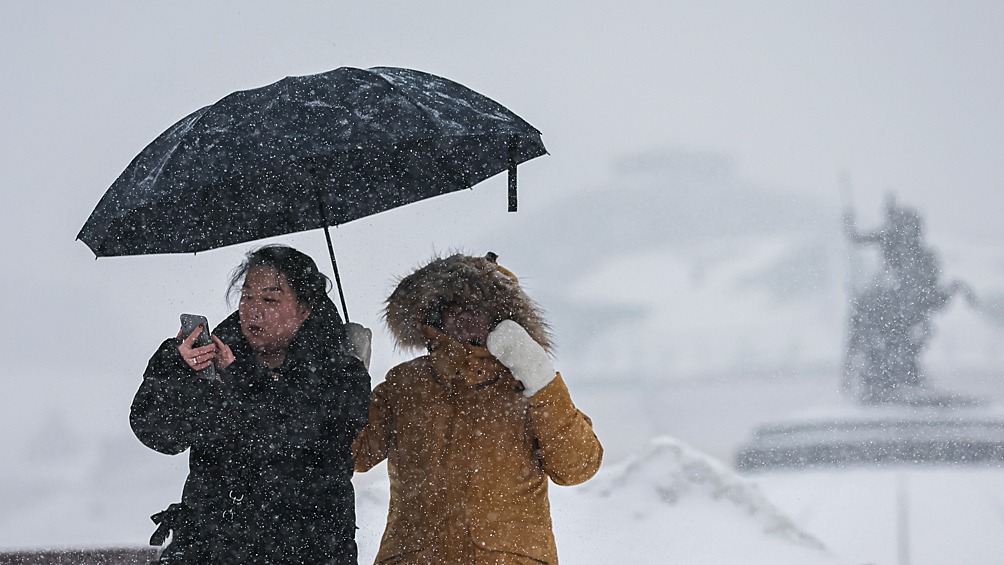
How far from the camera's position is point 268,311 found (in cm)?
246

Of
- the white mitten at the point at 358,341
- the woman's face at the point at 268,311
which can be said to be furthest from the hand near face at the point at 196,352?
the white mitten at the point at 358,341

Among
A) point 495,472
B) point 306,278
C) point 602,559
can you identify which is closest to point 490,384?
point 495,472

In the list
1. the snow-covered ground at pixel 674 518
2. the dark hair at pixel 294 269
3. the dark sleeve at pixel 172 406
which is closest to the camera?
the dark sleeve at pixel 172 406

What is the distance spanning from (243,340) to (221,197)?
1.28 ft

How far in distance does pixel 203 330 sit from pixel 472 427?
70 cm

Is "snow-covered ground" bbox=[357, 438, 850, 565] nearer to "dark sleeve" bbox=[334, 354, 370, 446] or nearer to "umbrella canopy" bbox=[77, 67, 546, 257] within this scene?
"umbrella canopy" bbox=[77, 67, 546, 257]

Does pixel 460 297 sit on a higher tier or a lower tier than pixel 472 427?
higher

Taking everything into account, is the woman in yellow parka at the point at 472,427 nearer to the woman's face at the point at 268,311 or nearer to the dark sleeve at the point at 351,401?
the dark sleeve at the point at 351,401

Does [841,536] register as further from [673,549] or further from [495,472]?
[495,472]

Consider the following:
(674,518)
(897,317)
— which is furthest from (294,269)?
(897,317)

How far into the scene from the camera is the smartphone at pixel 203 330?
2309mm

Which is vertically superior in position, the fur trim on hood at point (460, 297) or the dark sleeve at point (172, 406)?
the fur trim on hood at point (460, 297)

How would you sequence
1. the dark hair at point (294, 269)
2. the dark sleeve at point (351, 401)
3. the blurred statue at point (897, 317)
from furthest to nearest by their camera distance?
1. the blurred statue at point (897, 317)
2. the dark hair at point (294, 269)
3. the dark sleeve at point (351, 401)

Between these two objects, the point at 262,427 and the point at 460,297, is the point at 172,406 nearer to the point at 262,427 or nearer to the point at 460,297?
the point at 262,427
